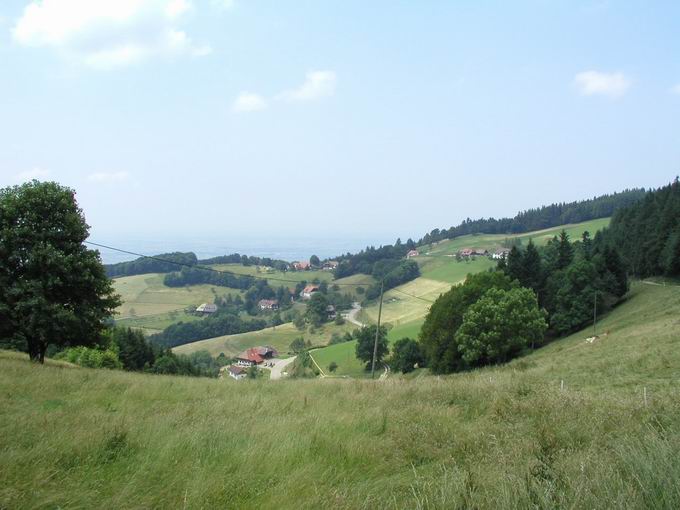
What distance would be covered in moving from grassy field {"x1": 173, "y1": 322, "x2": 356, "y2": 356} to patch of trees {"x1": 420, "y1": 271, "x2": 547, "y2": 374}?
206ft

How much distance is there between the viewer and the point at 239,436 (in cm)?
527

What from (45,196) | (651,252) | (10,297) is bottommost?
(651,252)

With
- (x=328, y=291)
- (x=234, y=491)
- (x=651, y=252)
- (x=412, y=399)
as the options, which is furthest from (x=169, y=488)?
(x=328, y=291)

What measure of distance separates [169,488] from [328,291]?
14260 centimetres

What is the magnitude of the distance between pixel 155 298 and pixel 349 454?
154080mm

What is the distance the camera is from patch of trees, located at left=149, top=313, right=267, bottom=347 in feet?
383

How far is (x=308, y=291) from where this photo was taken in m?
154


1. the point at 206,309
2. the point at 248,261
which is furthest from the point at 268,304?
the point at 248,261

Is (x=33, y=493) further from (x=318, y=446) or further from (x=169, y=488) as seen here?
(x=318, y=446)

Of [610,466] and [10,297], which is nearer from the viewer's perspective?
[610,466]

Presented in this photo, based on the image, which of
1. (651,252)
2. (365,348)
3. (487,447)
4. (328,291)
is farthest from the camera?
(328,291)

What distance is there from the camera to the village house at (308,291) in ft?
487

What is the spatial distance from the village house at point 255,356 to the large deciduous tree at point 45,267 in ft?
252

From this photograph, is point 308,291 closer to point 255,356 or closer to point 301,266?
point 301,266
